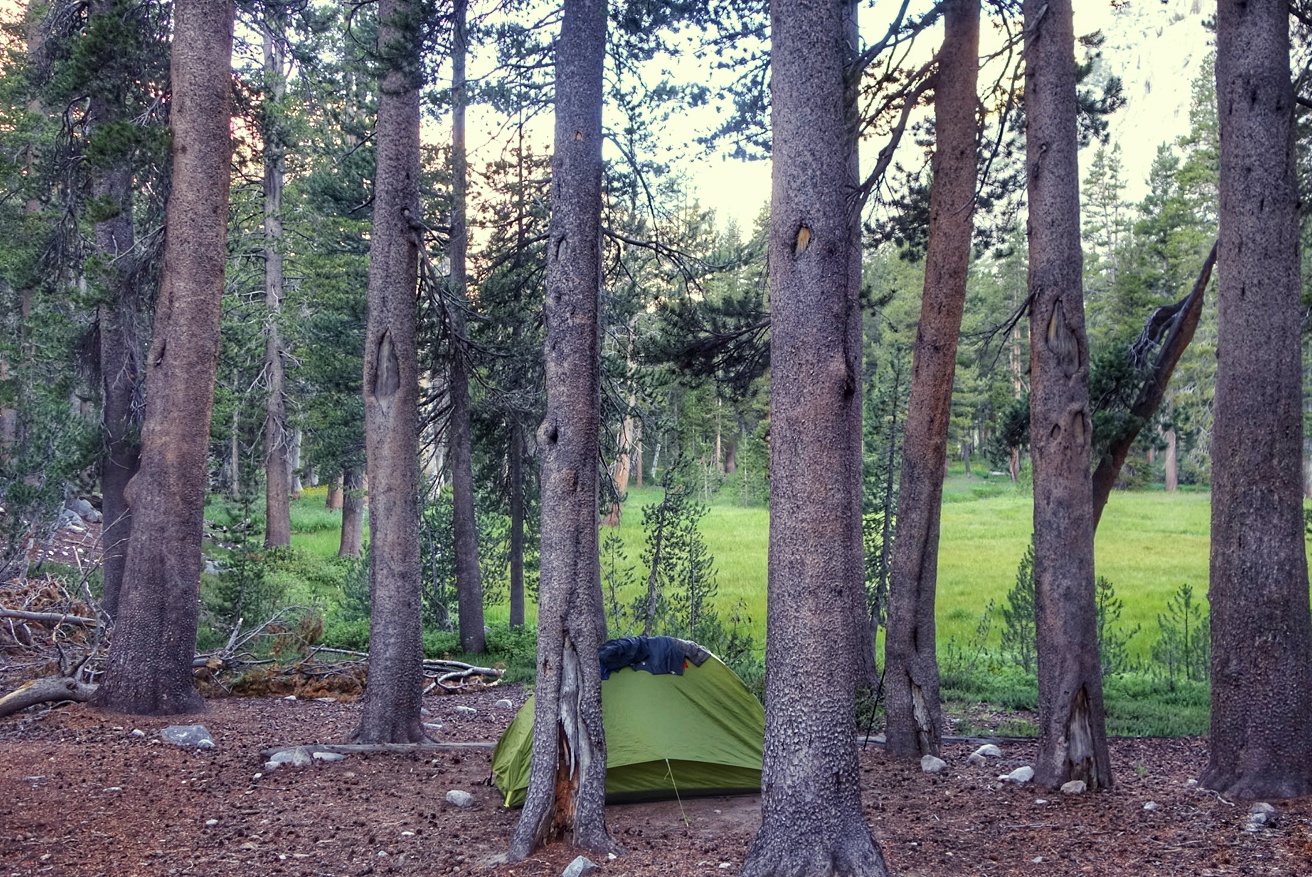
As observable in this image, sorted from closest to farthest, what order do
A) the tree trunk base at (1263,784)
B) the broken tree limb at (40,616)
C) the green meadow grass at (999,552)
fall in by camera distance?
the tree trunk base at (1263,784) < the broken tree limb at (40,616) < the green meadow grass at (999,552)

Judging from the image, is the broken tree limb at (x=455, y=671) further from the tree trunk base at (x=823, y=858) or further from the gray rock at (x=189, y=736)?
the tree trunk base at (x=823, y=858)

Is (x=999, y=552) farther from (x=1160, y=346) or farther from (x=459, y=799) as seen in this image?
(x=459, y=799)

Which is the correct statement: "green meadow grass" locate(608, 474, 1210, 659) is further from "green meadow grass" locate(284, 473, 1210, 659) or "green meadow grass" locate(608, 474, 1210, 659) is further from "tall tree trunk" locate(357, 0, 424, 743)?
"tall tree trunk" locate(357, 0, 424, 743)

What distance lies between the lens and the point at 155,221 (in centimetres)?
1323

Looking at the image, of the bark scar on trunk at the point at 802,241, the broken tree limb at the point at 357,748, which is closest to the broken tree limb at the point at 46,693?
the broken tree limb at the point at 357,748

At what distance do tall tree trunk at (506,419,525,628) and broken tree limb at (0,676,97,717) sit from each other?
7174mm

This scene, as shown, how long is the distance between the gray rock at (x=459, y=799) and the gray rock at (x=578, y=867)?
6.52 feet

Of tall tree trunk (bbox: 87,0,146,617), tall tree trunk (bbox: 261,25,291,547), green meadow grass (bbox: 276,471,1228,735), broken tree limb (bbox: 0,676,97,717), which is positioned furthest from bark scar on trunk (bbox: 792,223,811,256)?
tall tree trunk (bbox: 261,25,291,547)

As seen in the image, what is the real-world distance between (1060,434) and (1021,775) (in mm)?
2716

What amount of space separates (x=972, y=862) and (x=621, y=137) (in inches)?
231

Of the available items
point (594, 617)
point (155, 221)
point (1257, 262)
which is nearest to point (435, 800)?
point (594, 617)

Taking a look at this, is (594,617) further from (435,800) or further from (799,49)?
(799,49)

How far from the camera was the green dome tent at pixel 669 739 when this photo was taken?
7852mm

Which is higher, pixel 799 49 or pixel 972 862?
pixel 799 49
